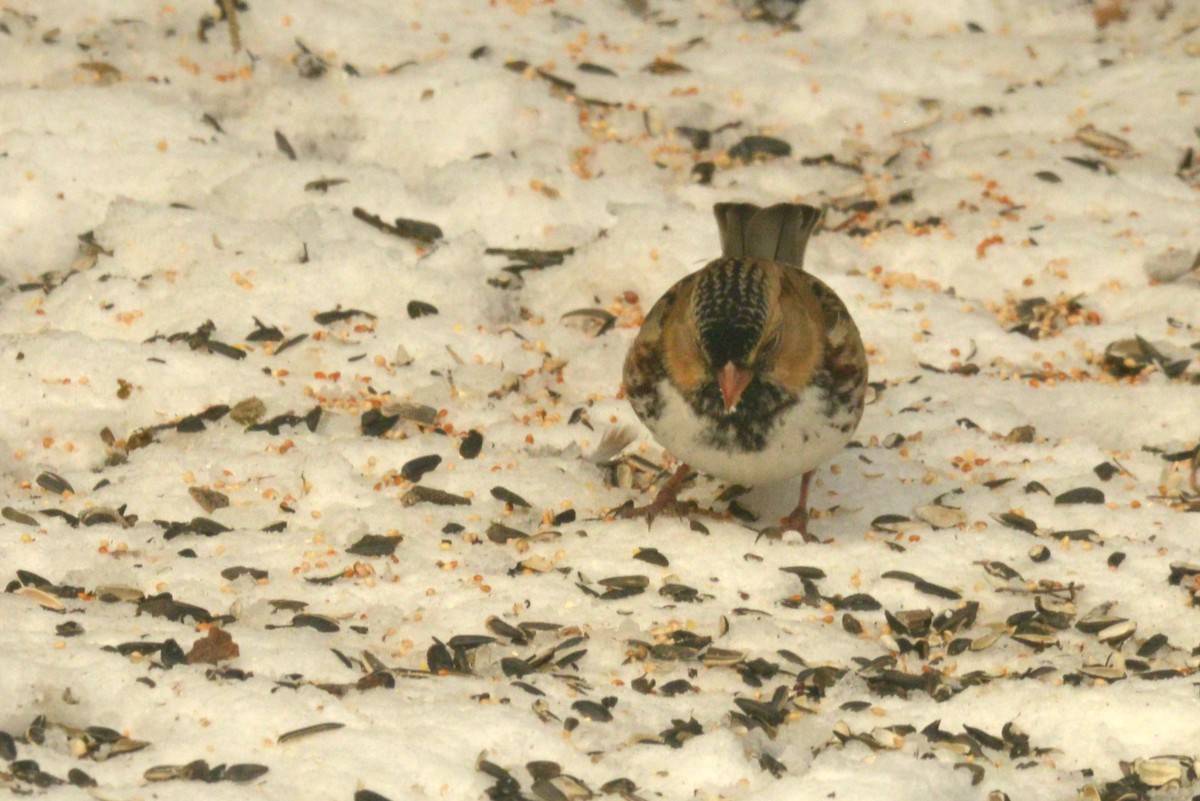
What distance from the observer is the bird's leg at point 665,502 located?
5.16 m

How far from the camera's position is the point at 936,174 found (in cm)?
732

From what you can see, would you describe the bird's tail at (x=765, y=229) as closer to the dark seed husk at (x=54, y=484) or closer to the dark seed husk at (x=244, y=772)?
the dark seed husk at (x=54, y=484)

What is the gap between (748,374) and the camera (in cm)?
453

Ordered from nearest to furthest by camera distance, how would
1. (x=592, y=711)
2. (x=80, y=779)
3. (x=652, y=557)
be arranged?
(x=80, y=779), (x=592, y=711), (x=652, y=557)

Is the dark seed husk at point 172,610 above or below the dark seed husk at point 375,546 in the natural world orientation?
above

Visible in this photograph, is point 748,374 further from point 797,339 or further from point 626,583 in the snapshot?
point 626,583

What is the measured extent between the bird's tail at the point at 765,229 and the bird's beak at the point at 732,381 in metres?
1.07

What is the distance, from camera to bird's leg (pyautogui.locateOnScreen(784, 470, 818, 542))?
16.7ft

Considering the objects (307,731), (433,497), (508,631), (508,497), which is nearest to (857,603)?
(508,631)

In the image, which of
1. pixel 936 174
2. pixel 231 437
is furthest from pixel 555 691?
pixel 936 174

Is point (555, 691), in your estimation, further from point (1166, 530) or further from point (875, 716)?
point (1166, 530)

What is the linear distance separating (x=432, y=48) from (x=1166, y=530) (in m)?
4.15

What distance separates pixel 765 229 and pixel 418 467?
4.56 ft

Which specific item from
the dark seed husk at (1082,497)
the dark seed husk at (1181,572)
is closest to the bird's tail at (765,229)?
the dark seed husk at (1082,497)
